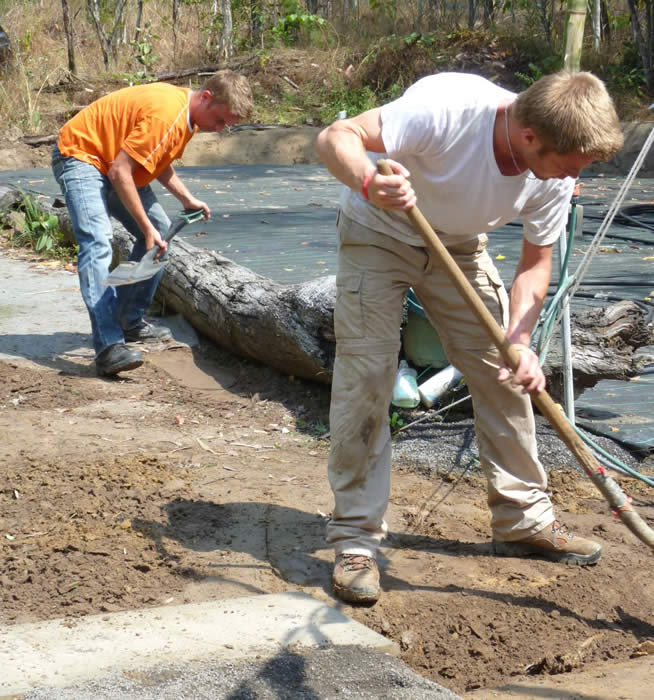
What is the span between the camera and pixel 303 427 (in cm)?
477

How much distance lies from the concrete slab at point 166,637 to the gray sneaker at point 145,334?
131 inches

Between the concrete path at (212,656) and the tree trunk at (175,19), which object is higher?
the tree trunk at (175,19)

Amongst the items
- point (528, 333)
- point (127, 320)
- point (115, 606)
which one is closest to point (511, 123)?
point (528, 333)

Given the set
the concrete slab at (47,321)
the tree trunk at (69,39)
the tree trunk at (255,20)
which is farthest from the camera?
the tree trunk at (255,20)

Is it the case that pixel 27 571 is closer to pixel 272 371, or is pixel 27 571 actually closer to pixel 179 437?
pixel 179 437

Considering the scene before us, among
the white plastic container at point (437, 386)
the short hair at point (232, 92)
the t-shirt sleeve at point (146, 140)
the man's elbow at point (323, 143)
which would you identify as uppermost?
the short hair at point (232, 92)

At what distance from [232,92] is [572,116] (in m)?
2.68

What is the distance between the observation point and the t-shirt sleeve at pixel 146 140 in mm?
5004

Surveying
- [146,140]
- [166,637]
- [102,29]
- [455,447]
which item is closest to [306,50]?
[102,29]

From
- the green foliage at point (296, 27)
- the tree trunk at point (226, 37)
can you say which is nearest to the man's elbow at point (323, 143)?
the green foliage at point (296, 27)

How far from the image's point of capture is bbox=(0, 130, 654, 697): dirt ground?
9.64 feet

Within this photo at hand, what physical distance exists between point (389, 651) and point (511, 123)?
1.53 metres

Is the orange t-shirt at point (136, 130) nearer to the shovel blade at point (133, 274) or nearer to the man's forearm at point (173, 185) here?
the man's forearm at point (173, 185)

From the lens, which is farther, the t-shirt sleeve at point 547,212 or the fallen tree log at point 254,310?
the fallen tree log at point 254,310
